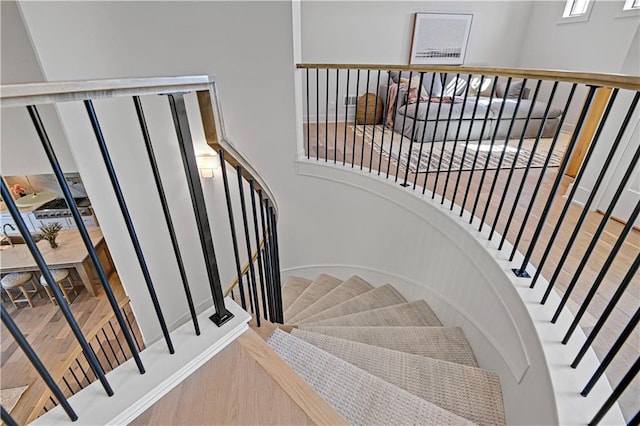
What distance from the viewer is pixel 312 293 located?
3346mm

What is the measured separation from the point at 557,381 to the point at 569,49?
20.3ft


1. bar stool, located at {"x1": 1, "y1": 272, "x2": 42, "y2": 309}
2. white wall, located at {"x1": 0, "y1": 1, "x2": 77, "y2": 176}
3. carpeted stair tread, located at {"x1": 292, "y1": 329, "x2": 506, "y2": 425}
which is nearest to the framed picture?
white wall, located at {"x1": 0, "y1": 1, "x2": 77, "y2": 176}

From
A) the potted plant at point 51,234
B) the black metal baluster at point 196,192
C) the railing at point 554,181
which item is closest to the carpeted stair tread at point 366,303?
the railing at point 554,181

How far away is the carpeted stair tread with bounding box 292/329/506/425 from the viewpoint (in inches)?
58.9

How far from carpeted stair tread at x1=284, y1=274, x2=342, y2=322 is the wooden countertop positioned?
4251 millimetres

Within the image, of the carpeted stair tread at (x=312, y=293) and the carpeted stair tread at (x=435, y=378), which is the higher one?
the carpeted stair tread at (x=435, y=378)

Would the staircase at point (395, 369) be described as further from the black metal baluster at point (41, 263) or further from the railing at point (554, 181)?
the black metal baluster at point (41, 263)

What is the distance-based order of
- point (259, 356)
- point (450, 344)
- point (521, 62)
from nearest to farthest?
point (259, 356) → point (450, 344) → point (521, 62)

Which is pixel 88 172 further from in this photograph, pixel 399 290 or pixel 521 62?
pixel 521 62

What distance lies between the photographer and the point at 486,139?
14.5 feet

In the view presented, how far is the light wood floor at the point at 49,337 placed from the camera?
13.9 feet

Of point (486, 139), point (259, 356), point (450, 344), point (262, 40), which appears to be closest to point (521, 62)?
point (486, 139)

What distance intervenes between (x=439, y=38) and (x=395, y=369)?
595cm

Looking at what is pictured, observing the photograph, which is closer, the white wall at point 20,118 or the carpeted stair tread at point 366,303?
the carpeted stair tread at point 366,303
